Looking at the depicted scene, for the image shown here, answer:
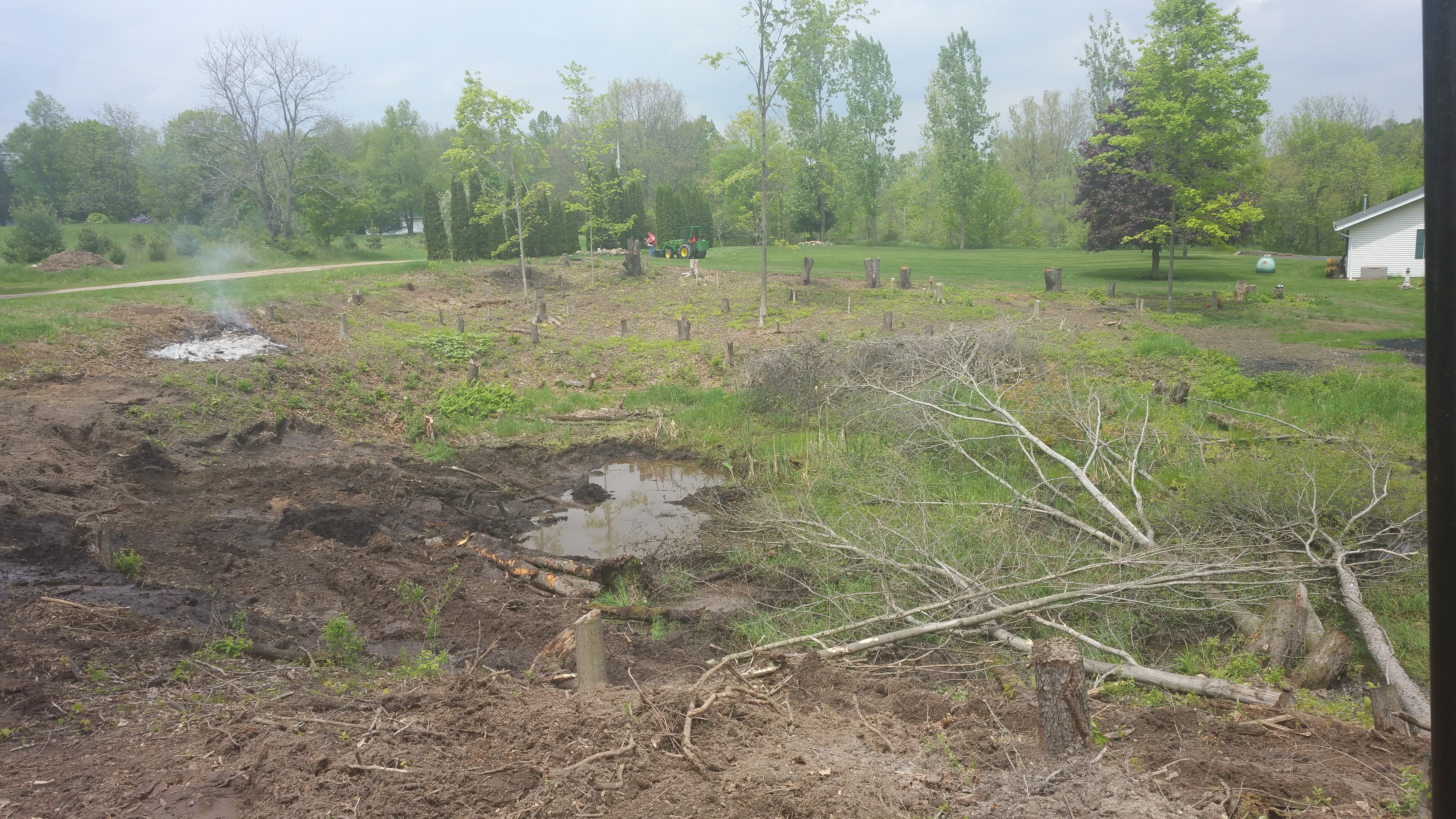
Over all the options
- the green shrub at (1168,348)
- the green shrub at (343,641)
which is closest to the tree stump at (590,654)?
the green shrub at (343,641)

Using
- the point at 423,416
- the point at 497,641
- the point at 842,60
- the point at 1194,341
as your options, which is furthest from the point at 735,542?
the point at 842,60

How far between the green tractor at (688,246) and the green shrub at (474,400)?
62.5 feet

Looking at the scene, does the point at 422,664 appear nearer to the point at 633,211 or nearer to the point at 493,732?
the point at 493,732

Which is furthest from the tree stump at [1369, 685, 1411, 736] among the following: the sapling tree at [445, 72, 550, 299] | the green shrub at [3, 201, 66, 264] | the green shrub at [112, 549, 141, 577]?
the green shrub at [3, 201, 66, 264]

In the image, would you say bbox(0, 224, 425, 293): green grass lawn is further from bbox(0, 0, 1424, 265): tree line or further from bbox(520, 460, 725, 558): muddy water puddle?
bbox(520, 460, 725, 558): muddy water puddle

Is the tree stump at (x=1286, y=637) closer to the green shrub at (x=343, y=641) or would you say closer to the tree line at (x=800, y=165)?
the green shrub at (x=343, y=641)

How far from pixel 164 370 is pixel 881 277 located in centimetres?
2310

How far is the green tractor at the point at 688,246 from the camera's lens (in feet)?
115

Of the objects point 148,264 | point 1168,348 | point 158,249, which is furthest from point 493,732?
point 158,249

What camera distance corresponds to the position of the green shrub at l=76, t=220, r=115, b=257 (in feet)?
73.9

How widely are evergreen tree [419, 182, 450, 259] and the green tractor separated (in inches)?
382

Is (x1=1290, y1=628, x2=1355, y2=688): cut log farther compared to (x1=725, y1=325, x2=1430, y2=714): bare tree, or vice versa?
(x1=725, y1=325, x2=1430, y2=714): bare tree

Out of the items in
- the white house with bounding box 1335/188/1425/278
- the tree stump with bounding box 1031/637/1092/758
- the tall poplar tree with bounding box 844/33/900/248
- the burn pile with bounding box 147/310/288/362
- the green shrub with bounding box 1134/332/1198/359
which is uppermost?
the tall poplar tree with bounding box 844/33/900/248

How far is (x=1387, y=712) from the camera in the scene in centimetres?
405
